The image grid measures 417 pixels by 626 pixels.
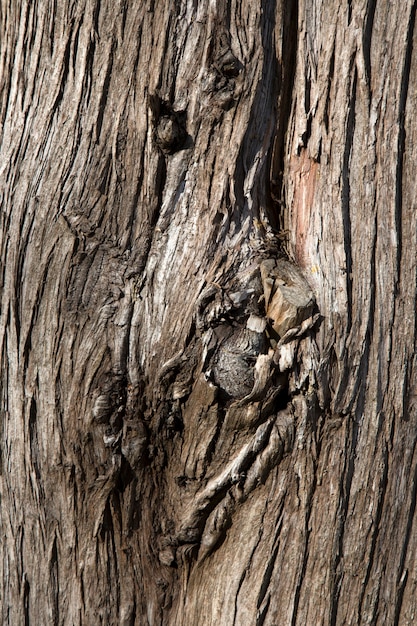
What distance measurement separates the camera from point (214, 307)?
69.6 inches

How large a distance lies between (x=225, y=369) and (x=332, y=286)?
416 millimetres

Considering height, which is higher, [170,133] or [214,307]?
[170,133]

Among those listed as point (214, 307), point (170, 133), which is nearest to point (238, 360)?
point (214, 307)

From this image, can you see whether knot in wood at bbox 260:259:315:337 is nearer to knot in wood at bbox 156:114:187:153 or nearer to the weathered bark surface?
the weathered bark surface

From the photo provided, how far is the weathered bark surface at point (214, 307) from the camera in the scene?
5.73 feet

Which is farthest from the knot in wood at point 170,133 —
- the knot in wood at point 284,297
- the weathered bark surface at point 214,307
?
the knot in wood at point 284,297

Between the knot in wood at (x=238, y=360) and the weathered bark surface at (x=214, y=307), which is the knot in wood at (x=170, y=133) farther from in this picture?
the knot in wood at (x=238, y=360)

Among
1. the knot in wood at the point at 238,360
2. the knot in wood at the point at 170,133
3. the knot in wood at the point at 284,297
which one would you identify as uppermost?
the knot in wood at the point at 170,133

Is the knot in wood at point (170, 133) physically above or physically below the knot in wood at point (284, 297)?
above

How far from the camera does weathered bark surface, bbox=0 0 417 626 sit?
68.7 inches

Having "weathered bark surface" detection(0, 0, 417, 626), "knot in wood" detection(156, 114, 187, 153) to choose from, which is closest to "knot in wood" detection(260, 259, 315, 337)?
"weathered bark surface" detection(0, 0, 417, 626)

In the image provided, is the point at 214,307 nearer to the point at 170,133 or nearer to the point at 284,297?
the point at 284,297

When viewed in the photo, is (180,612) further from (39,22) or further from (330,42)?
(39,22)

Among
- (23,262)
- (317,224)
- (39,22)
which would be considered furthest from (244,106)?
(23,262)
